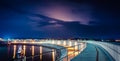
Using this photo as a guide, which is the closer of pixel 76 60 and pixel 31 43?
pixel 76 60

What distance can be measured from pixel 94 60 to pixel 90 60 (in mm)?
326

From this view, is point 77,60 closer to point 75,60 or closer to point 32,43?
point 75,60

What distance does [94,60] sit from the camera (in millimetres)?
15250

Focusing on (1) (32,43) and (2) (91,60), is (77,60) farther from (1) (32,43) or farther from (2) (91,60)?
(1) (32,43)

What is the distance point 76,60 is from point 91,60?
1.24 meters

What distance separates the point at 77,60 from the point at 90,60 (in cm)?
107

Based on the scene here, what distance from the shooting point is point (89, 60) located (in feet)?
49.7

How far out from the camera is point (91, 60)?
1513cm

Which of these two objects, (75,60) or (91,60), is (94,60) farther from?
(75,60)

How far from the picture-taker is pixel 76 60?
14594 mm

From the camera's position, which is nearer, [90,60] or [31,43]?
[90,60]

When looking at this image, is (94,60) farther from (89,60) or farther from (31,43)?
(31,43)

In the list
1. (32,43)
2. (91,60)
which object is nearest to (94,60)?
(91,60)

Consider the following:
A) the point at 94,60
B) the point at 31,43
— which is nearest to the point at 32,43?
the point at 31,43
